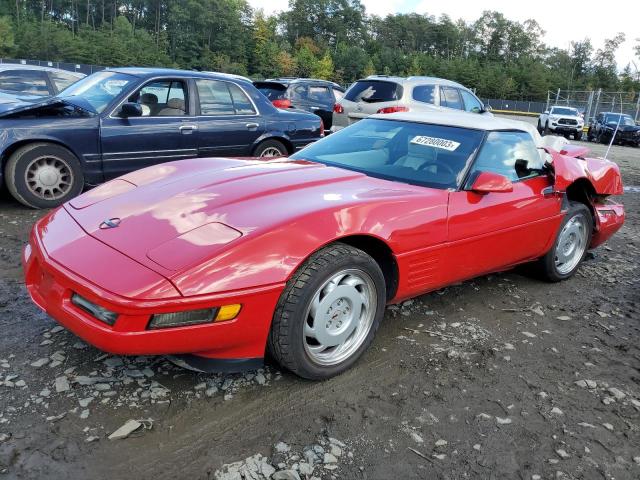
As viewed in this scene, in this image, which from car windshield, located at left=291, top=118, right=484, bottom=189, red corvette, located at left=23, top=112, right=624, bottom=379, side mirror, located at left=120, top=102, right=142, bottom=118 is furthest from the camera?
side mirror, located at left=120, top=102, right=142, bottom=118

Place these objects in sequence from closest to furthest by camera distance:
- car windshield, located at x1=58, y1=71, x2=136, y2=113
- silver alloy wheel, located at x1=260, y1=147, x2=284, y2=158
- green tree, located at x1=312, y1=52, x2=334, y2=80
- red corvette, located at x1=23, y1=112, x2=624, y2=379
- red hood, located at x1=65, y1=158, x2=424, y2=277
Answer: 1. red corvette, located at x1=23, y1=112, x2=624, y2=379
2. red hood, located at x1=65, y1=158, x2=424, y2=277
3. car windshield, located at x1=58, y1=71, x2=136, y2=113
4. silver alloy wheel, located at x1=260, y1=147, x2=284, y2=158
5. green tree, located at x1=312, y1=52, x2=334, y2=80

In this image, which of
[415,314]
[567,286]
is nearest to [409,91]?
[567,286]

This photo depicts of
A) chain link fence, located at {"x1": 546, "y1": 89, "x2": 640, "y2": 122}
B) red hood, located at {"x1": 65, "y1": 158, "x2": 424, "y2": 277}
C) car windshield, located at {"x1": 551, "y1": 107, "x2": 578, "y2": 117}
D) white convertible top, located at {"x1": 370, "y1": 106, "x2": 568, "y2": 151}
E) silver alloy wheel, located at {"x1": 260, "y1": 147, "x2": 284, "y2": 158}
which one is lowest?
silver alloy wheel, located at {"x1": 260, "y1": 147, "x2": 284, "y2": 158}

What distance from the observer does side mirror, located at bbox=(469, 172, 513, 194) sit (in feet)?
10.1

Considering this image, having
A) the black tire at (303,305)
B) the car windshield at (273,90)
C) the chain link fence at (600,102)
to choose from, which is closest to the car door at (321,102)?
the car windshield at (273,90)

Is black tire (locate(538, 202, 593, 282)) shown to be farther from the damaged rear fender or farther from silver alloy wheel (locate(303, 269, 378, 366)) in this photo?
silver alloy wheel (locate(303, 269, 378, 366))

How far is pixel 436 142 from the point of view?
11.4 feet

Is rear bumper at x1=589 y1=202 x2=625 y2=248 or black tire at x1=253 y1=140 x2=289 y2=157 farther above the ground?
black tire at x1=253 y1=140 x2=289 y2=157

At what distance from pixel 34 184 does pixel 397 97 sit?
258 inches

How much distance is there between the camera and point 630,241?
18.7 ft

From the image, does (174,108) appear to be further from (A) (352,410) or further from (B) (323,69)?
(B) (323,69)

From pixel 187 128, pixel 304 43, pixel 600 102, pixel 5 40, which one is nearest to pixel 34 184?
pixel 187 128

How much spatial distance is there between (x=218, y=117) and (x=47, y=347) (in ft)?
13.3

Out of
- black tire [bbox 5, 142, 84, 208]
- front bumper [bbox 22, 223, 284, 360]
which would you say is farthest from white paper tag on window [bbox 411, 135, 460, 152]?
black tire [bbox 5, 142, 84, 208]
